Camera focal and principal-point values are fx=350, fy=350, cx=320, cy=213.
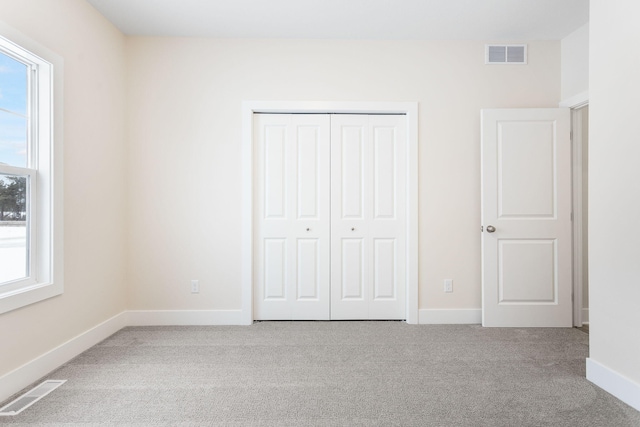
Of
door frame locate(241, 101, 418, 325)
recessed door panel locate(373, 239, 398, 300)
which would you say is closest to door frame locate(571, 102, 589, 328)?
door frame locate(241, 101, 418, 325)

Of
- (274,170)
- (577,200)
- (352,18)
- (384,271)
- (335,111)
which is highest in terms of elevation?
(352,18)

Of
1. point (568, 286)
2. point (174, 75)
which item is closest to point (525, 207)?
point (568, 286)

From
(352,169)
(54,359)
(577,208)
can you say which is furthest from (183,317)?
(577,208)

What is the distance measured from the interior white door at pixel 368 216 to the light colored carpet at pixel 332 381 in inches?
15.5

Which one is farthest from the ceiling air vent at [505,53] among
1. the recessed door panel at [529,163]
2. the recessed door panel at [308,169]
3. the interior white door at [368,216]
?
the recessed door panel at [308,169]

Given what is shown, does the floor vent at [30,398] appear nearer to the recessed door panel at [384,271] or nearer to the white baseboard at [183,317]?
the white baseboard at [183,317]

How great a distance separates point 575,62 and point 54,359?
5012mm

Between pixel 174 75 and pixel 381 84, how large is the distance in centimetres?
204

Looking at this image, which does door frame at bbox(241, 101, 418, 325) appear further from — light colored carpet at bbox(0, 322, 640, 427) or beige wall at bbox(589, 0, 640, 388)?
beige wall at bbox(589, 0, 640, 388)

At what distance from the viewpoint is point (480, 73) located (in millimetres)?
3477

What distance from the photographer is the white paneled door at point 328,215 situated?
11.6 ft

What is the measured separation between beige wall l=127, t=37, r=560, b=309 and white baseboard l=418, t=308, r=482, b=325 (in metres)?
0.07

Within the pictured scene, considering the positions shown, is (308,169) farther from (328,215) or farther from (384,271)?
(384,271)

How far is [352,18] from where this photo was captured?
3.06 meters
